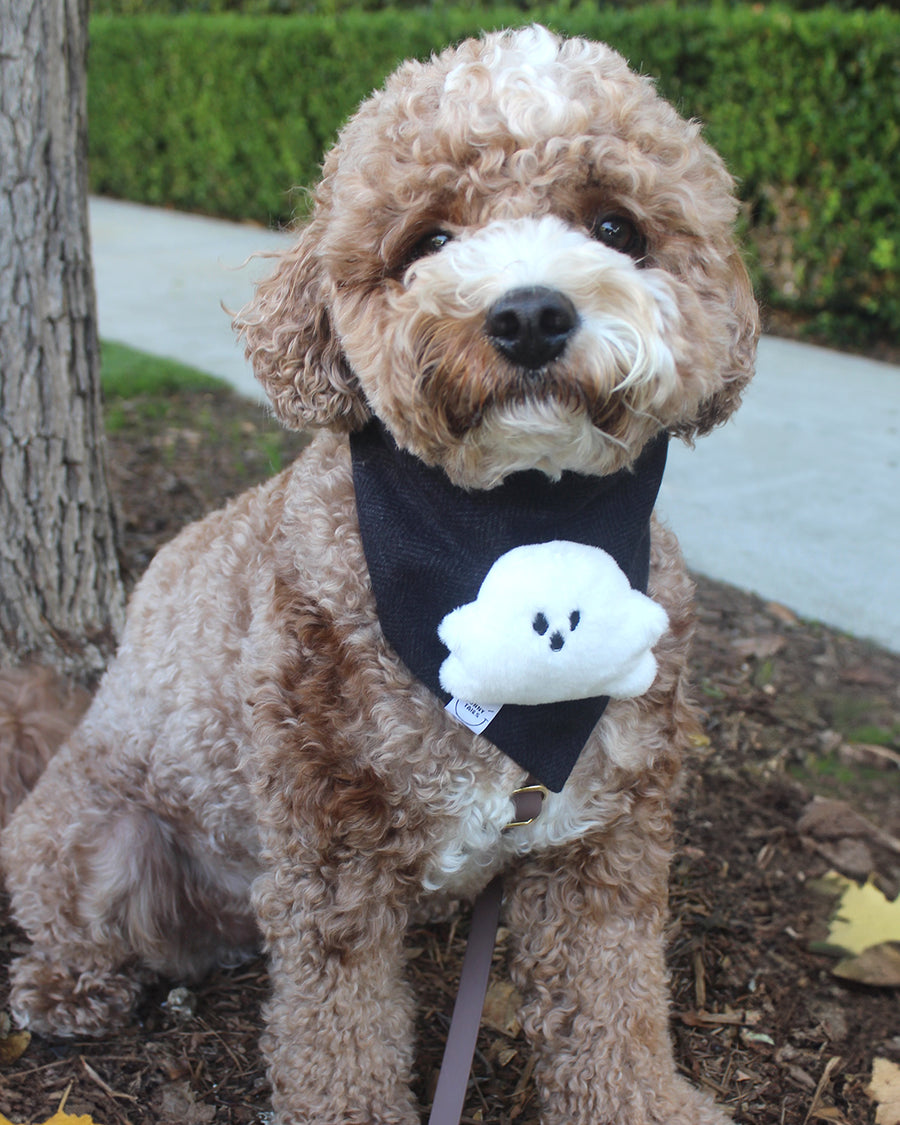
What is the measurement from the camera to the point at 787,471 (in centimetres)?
544

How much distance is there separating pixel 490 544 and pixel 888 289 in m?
6.54

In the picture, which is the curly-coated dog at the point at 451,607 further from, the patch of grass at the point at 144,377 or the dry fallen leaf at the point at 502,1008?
the patch of grass at the point at 144,377

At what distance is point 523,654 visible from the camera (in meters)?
1.67

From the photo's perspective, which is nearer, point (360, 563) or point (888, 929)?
point (360, 563)

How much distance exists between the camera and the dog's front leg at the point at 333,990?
193 centimetres

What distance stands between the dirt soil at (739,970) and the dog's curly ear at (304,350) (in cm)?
142

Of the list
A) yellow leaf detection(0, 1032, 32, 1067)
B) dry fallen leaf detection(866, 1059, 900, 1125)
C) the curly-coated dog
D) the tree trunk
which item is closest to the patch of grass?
the tree trunk

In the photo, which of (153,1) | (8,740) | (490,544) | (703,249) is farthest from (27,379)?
(153,1)

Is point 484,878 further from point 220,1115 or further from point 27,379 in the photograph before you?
point 27,379

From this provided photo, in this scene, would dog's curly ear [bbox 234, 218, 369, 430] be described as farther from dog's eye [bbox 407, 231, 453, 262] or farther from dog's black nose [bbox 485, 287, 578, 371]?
dog's black nose [bbox 485, 287, 578, 371]

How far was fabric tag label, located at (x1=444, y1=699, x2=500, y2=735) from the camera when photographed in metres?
1.79

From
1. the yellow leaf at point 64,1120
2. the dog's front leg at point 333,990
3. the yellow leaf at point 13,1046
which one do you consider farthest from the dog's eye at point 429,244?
the yellow leaf at point 13,1046

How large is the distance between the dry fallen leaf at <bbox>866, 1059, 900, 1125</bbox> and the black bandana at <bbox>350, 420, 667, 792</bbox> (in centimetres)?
107

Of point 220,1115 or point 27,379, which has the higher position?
point 27,379
